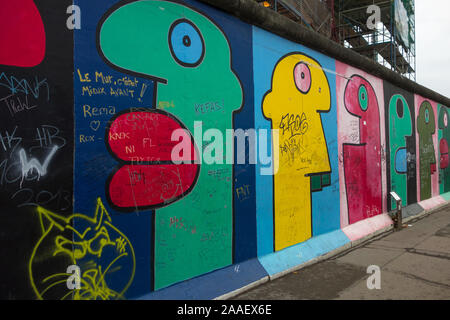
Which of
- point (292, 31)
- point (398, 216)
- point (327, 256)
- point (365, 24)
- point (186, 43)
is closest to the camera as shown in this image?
→ point (186, 43)

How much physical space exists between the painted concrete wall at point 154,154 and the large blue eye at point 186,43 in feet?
0.05

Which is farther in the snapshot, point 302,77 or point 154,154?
point 302,77

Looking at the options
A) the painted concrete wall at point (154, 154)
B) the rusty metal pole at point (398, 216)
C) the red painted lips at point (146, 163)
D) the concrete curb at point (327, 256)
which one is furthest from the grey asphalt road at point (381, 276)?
Result: the red painted lips at point (146, 163)

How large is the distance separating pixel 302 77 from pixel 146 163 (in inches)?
138

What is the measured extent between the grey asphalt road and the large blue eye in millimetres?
2857

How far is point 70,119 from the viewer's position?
289 centimetres

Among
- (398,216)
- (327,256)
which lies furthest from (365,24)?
(327,256)

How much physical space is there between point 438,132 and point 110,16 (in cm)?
1301

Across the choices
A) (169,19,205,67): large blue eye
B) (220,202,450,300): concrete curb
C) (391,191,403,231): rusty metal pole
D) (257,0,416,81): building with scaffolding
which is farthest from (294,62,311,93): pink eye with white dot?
(257,0,416,81): building with scaffolding

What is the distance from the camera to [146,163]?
340 cm

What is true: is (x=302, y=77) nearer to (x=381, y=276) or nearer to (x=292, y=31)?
(x=292, y=31)

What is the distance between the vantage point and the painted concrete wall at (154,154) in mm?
2670

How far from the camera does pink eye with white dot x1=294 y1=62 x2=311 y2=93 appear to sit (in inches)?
220

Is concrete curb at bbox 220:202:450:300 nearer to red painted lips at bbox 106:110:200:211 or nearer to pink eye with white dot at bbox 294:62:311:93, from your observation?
red painted lips at bbox 106:110:200:211
